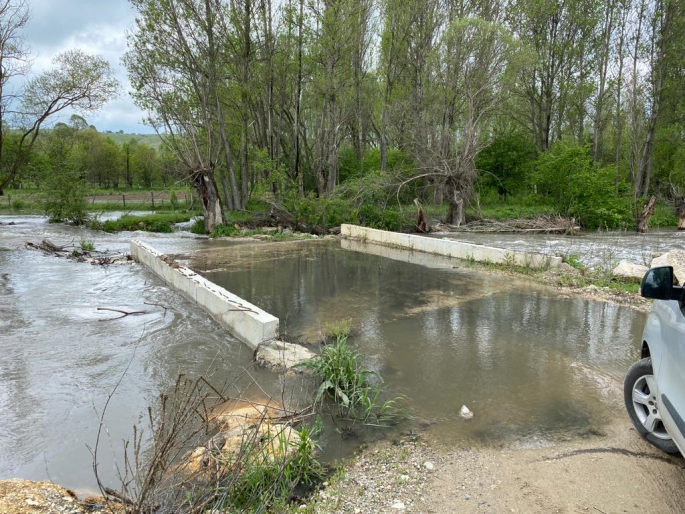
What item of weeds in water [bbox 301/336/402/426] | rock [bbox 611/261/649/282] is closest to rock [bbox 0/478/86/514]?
weeds in water [bbox 301/336/402/426]

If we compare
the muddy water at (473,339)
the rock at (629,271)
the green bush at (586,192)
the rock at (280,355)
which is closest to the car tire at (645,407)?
the muddy water at (473,339)

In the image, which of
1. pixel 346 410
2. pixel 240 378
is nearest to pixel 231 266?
pixel 240 378

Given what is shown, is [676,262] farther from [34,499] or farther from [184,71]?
[184,71]

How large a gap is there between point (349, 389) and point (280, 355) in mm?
1400

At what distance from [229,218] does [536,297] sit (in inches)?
692

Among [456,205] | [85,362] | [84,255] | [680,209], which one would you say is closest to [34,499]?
[85,362]

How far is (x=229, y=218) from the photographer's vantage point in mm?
23969

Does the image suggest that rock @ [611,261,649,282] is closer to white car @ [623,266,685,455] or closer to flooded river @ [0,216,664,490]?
flooded river @ [0,216,664,490]

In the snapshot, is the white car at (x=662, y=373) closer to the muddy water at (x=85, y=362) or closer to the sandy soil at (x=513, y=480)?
the sandy soil at (x=513, y=480)

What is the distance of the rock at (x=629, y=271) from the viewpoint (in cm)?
1044

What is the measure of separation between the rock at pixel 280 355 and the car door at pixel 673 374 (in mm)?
3940

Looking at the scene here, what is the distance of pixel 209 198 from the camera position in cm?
2250

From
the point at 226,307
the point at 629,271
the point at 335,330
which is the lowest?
the point at 335,330

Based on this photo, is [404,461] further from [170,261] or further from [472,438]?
[170,261]
